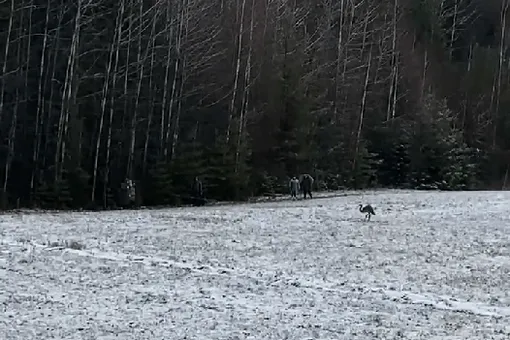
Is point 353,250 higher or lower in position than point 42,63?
lower

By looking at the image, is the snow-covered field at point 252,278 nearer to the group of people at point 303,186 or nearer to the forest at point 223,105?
the forest at point 223,105

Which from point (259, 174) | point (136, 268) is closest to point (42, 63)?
point (259, 174)

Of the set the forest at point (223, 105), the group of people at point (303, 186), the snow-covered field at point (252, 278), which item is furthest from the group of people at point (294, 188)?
the snow-covered field at point (252, 278)

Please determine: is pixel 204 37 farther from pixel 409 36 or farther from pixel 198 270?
pixel 198 270

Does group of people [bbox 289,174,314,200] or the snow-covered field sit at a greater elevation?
group of people [bbox 289,174,314,200]

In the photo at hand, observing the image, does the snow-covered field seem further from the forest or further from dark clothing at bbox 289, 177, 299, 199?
dark clothing at bbox 289, 177, 299, 199

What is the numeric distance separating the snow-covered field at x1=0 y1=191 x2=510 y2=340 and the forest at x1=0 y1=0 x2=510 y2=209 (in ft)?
36.0

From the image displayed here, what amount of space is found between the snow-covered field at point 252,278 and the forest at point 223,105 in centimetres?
1098

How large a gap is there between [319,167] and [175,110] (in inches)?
398

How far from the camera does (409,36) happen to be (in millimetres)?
68250

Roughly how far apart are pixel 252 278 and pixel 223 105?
105 feet

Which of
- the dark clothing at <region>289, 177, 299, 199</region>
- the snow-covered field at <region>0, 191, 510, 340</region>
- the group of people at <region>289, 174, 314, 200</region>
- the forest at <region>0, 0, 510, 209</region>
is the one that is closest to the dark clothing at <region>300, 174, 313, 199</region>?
the group of people at <region>289, 174, 314, 200</region>

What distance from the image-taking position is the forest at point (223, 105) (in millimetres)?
41750

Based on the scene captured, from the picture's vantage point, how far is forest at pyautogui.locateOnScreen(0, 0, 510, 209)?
41750 millimetres
